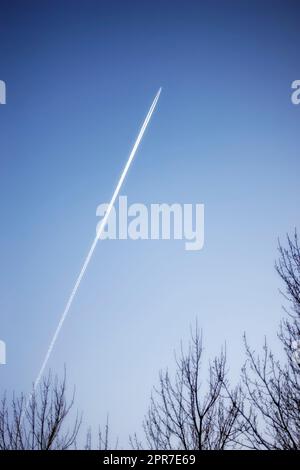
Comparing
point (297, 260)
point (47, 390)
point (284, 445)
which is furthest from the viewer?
point (47, 390)

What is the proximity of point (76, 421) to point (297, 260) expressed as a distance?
8.54 meters

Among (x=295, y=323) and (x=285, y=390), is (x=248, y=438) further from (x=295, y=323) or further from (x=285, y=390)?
(x=295, y=323)

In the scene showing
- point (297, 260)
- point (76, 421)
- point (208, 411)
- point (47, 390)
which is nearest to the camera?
point (297, 260)

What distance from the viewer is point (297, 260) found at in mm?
8422
